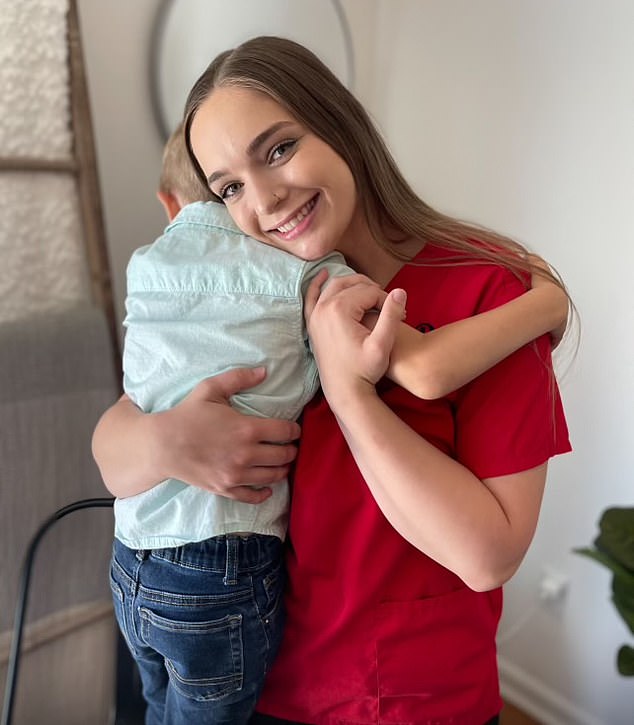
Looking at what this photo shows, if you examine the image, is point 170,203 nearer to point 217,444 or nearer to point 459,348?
point 217,444

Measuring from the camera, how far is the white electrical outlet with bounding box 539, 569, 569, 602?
1625 millimetres

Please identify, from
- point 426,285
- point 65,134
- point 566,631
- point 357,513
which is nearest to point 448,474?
point 357,513

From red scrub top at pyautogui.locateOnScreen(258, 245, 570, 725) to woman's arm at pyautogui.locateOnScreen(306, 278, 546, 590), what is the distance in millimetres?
49

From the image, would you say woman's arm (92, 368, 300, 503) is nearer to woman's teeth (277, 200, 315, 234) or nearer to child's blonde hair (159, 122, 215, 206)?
woman's teeth (277, 200, 315, 234)

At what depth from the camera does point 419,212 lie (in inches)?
32.6

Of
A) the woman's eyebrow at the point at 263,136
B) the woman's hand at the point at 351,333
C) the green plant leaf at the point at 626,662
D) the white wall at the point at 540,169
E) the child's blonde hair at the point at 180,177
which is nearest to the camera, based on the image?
the woman's hand at the point at 351,333

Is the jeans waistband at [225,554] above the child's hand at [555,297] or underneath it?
underneath

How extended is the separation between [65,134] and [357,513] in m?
0.90

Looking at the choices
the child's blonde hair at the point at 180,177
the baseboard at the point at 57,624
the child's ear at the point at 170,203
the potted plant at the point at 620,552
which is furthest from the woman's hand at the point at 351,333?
the baseboard at the point at 57,624

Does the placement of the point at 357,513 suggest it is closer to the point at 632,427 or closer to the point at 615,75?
the point at 632,427

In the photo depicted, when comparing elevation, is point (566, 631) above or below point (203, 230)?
below

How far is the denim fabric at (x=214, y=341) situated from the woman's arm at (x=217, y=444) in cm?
2

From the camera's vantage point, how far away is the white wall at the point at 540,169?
4.33 feet

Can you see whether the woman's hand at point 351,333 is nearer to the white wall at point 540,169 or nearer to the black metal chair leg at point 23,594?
the black metal chair leg at point 23,594
